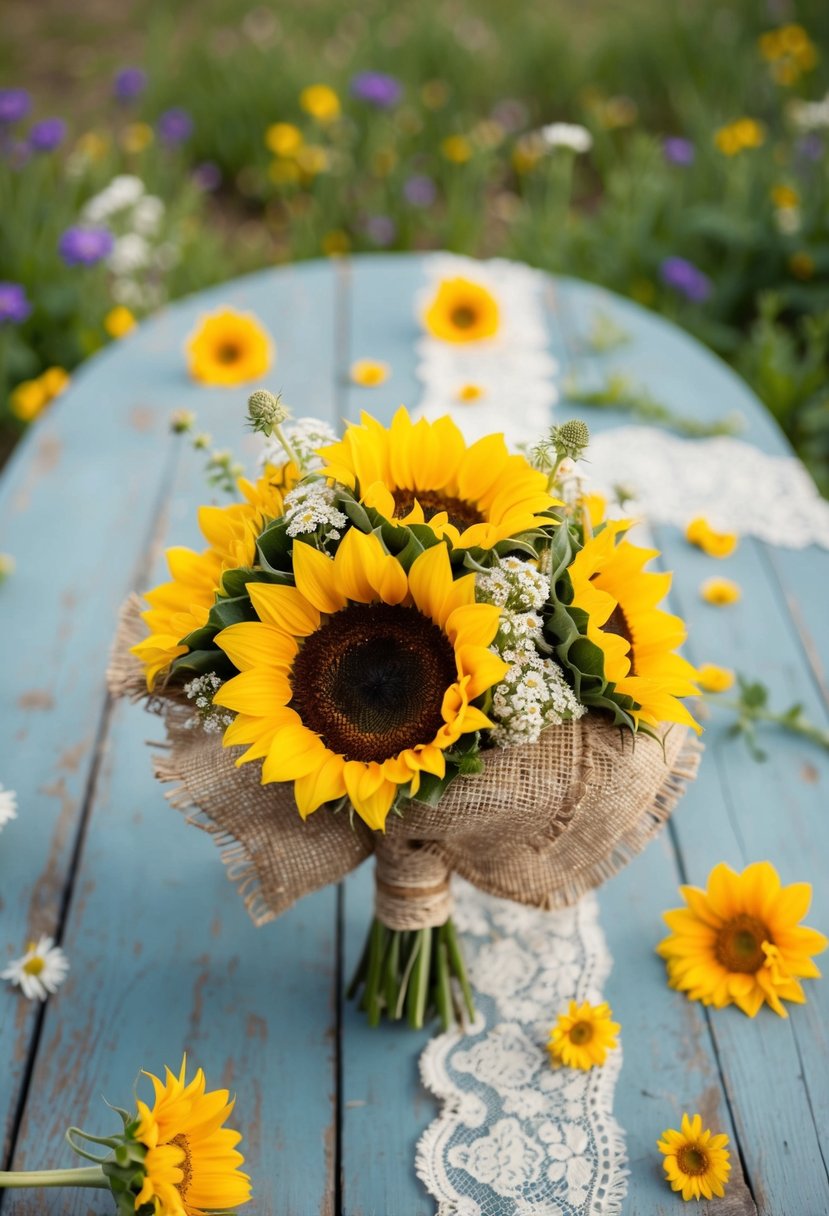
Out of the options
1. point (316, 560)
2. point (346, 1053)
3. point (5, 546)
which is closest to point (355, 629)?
point (316, 560)

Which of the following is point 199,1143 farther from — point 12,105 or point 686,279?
point 12,105

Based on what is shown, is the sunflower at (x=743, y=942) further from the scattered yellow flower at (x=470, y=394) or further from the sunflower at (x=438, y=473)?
the scattered yellow flower at (x=470, y=394)

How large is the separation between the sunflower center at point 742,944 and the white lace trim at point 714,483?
77 cm

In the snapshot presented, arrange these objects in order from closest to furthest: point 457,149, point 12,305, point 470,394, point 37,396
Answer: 1. point 470,394
2. point 37,396
3. point 12,305
4. point 457,149

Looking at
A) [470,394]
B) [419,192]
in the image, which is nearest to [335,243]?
[419,192]

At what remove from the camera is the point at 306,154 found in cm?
342

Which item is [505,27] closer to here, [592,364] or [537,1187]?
[592,364]

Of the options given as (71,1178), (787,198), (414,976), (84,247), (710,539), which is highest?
(787,198)

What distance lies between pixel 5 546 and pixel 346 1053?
1.06 m

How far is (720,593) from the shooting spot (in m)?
1.71

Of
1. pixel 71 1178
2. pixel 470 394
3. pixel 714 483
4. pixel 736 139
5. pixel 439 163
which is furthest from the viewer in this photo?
pixel 439 163

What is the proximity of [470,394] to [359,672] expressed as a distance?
4.00 feet

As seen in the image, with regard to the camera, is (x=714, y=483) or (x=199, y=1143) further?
(x=714, y=483)

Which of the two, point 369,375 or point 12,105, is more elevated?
point 12,105
